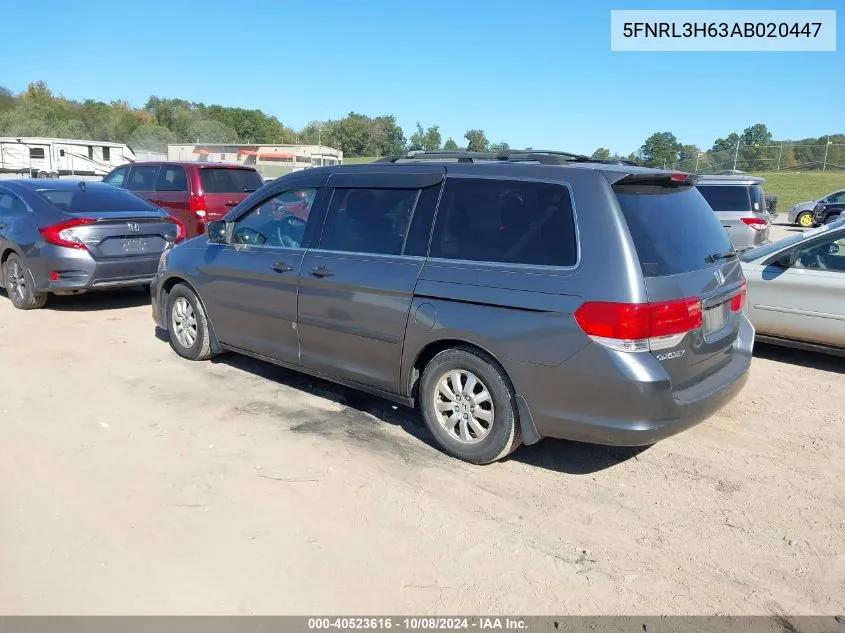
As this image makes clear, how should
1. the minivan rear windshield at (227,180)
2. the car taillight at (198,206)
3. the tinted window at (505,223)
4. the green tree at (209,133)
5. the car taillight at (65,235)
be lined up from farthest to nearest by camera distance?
the green tree at (209,133) < the minivan rear windshield at (227,180) < the car taillight at (198,206) < the car taillight at (65,235) < the tinted window at (505,223)

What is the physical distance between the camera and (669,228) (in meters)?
3.87

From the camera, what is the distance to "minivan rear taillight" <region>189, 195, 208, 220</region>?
37.0ft

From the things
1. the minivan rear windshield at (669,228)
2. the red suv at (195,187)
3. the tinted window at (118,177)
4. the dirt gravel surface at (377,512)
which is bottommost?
the dirt gravel surface at (377,512)

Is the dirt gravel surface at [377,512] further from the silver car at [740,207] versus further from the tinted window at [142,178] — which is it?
the tinted window at [142,178]

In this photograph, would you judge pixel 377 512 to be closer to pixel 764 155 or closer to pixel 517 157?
pixel 517 157

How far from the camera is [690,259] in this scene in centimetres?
389

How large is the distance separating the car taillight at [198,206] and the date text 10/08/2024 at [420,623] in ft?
31.5

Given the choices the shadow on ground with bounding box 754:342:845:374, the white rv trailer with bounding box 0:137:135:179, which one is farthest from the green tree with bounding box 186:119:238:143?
the shadow on ground with bounding box 754:342:845:374

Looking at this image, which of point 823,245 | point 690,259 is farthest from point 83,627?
point 823,245

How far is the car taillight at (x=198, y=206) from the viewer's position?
11273mm

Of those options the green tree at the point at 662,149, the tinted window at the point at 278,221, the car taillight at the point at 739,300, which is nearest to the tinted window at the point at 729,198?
the car taillight at the point at 739,300

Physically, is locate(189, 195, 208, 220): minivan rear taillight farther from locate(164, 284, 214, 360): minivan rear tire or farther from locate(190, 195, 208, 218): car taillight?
locate(164, 284, 214, 360): minivan rear tire

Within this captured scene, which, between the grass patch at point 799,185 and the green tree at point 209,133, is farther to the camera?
the green tree at point 209,133

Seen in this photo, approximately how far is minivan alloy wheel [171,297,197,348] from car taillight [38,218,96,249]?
239 cm
